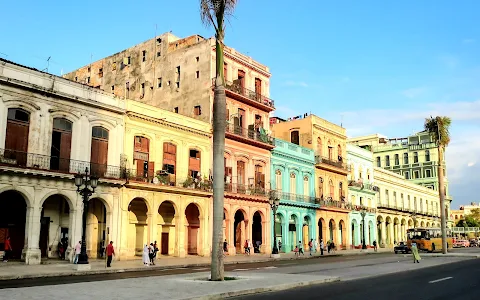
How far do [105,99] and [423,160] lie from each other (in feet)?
223

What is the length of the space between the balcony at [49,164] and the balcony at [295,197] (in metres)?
18.5

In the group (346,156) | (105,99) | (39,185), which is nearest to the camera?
(39,185)

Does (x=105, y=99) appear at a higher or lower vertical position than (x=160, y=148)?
higher

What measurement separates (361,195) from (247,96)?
83.7ft

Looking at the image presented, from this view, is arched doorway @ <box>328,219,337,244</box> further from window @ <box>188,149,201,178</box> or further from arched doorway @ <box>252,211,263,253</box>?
window @ <box>188,149,201,178</box>

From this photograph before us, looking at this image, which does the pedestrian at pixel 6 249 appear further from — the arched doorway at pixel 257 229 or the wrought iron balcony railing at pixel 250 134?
the arched doorway at pixel 257 229

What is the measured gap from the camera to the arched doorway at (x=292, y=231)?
46.1 m

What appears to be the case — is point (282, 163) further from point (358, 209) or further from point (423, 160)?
point (423, 160)

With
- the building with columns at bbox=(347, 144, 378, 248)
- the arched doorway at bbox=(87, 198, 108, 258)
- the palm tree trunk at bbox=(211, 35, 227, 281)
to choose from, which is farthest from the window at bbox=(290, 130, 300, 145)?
the palm tree trunk at bbox=(211, 35, 227, 281)

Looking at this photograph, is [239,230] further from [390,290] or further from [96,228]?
[390,290]

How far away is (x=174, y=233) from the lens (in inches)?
1389

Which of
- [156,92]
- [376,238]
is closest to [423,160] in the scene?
[376,238]

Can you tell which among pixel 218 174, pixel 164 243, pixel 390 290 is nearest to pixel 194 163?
pixel 164 243

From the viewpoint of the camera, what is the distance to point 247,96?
42375 millimetres
